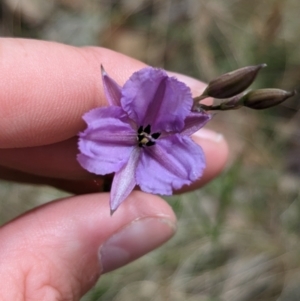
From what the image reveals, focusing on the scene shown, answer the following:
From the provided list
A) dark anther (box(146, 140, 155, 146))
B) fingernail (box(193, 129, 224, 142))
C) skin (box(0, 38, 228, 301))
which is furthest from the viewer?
fingernail (box(193, 129, 224, 142))

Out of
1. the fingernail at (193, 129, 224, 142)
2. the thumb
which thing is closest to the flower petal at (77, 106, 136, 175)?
the thumb

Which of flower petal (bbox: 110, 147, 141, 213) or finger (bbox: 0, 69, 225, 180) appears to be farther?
finger (bbox: 0, 69, 225, 180)

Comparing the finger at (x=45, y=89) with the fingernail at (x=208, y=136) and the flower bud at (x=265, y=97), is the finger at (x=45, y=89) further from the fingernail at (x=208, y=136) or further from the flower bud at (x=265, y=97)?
the flower bud at (x=265, y=97)

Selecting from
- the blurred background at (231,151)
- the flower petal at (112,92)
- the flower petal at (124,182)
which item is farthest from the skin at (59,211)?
the blurred background at (231,151)

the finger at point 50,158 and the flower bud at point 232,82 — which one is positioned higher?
the flower bud at point 232,82

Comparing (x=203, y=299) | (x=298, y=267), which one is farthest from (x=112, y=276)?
(x=298, y=267)

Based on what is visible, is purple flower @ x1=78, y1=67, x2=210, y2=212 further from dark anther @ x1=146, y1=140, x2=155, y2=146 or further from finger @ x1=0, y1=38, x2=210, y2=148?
finger @ x1=0, y1=38, x2=210, y2=148

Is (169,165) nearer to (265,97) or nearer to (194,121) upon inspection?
(194,121)
